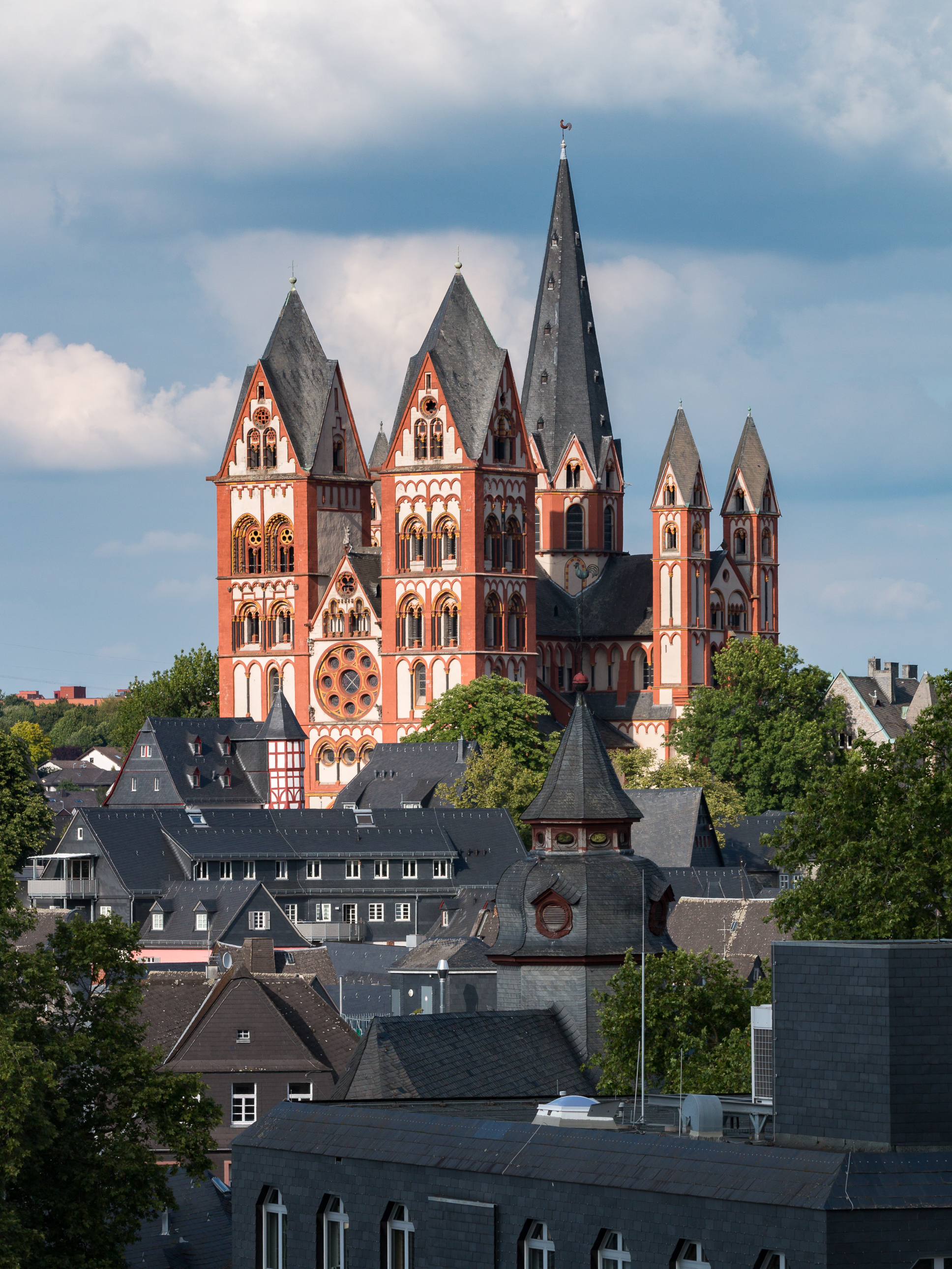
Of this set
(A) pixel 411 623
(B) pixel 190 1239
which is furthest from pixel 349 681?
(B) pixel 190 1239

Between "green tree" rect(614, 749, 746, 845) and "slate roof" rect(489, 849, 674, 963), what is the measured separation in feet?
225

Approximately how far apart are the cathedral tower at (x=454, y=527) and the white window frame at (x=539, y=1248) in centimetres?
11135

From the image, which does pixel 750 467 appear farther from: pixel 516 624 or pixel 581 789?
pixel 581 789

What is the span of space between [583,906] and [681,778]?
85036 millimetres

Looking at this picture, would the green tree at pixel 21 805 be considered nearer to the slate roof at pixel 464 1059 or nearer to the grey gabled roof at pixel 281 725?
the grey gabled roof at pixel 281 725

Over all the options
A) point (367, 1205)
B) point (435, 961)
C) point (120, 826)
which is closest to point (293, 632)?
point (120, 826)

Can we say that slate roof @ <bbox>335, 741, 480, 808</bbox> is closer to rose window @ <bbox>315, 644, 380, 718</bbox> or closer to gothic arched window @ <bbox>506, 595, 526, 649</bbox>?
rose window @ <bbox>315, 644, 380, 718</bbox>

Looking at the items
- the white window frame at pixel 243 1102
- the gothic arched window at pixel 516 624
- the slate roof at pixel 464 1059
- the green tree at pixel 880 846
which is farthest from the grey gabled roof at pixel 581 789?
the gothic arched window at pixel 516 624

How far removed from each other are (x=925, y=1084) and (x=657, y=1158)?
306 centimetres

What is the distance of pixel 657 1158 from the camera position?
1187 inches

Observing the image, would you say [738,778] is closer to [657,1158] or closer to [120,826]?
[120,826]

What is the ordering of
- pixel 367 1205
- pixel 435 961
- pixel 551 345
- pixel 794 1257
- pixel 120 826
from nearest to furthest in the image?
pixel 794 1257 → pixel 367 1205 → pixel 435 961 → pixel 120 826 → pixel 551 345

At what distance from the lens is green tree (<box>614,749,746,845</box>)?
5172 inches

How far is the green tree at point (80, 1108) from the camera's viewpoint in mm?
40719
